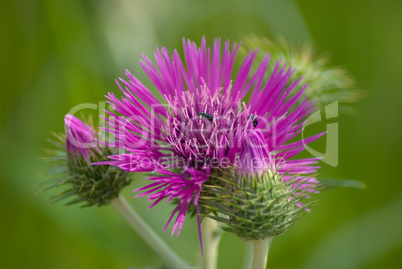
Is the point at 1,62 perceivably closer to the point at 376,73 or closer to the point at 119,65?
the point at 119,65

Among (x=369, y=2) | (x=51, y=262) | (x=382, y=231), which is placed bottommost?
(x=51, y=262)

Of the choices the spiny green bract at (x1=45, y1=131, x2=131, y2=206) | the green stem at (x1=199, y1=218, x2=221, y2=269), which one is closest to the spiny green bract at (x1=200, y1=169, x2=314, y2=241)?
the green stem at (x1=199, y1=218, x2=221, y2=269)

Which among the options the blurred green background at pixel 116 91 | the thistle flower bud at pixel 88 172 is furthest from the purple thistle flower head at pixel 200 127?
the blurred green background at pixel 116 91

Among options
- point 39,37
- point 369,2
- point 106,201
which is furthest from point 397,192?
point 39,37

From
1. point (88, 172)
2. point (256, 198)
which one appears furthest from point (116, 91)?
point (256, 198)

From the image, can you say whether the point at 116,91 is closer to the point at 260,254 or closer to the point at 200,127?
the point at 200,127

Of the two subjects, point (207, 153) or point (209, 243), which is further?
point (209, 243)

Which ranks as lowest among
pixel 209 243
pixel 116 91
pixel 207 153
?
pixel 209 243
